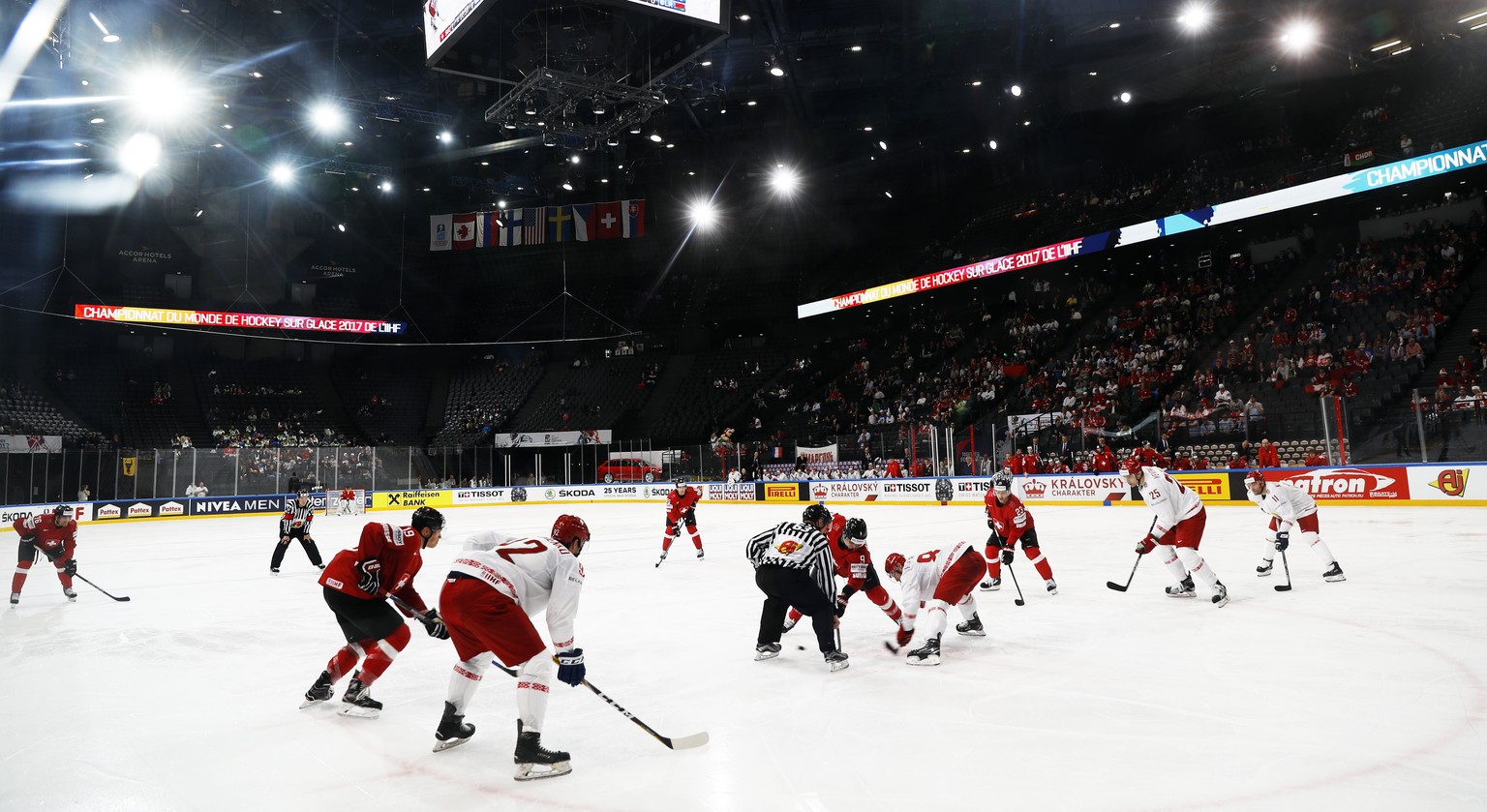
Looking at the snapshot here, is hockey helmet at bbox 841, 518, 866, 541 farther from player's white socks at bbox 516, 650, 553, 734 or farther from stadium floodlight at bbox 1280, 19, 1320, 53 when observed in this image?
stadium floodlight at bbox 1280, 19, 1320, 53

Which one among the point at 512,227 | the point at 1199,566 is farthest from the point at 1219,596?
the point at 512,227

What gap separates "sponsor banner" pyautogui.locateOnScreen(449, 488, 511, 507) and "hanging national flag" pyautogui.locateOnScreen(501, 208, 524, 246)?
521 inches

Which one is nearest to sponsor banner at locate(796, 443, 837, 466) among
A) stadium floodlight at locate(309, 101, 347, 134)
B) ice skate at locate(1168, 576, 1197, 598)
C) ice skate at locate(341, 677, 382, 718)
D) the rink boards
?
the rink boards

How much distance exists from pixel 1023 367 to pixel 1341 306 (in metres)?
8.47

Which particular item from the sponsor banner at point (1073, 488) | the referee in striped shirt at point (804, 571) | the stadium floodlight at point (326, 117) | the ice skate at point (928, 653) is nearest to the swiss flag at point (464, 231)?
the stadium floodlight at point (326, 117)

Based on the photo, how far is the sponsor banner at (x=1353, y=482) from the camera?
15.4 m

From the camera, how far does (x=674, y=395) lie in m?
35.2

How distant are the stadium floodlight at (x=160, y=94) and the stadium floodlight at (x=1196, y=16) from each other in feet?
75.3

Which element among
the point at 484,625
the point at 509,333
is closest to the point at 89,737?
the point at 484,625

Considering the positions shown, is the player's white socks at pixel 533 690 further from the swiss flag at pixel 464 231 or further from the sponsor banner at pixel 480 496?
the swiss flag at pixel 464 231

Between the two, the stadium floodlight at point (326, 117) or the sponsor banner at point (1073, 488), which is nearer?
the sponsor banner at point (1073, 488)

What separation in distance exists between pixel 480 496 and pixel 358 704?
24491mm

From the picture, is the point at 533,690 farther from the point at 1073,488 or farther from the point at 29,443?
the point at 29,443

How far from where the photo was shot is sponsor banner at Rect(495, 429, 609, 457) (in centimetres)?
3372
